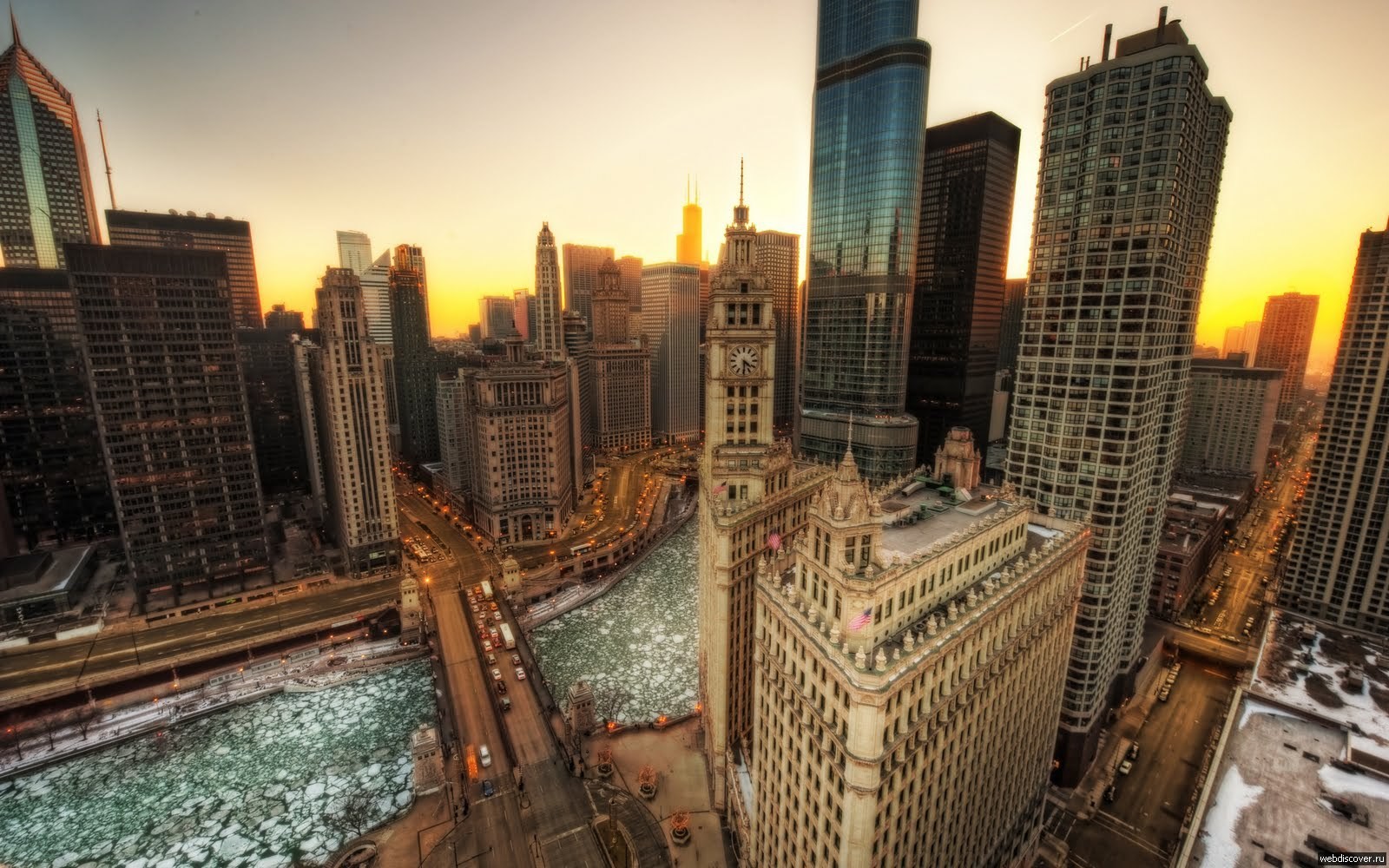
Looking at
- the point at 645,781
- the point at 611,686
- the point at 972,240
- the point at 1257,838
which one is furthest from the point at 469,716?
the point at 972,240

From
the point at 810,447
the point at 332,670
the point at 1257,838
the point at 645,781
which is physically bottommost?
the point at 332,670

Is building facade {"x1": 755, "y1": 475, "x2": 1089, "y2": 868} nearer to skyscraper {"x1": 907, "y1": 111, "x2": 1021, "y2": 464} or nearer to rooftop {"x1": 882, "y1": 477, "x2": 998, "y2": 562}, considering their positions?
rooftop {"x1": 882, "y1": 477, "x2": 998, "y2": 562}

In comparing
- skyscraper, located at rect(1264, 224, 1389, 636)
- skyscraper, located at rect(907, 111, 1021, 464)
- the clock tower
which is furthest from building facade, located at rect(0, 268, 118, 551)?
skyscraper, located at rect(1264, 224, 1389, 636)

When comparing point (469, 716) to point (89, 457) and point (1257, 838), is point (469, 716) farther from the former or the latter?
point (89, 457)

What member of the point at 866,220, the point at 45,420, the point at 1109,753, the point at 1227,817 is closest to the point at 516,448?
the point at 866,220

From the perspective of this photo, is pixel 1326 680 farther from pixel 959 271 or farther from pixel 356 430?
pixel 356 430

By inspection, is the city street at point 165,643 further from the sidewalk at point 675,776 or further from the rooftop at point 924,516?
the rooftop at point 924,516
